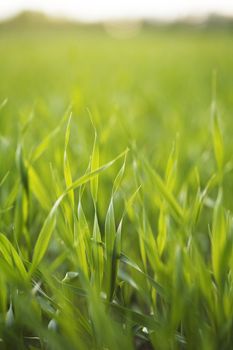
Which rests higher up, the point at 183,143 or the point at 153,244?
the point at 153,244

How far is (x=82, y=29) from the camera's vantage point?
16047 millimetres

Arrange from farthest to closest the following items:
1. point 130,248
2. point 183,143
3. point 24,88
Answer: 1. point 24,88
2. point 183,143
3. point 130,248

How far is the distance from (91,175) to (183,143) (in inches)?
27.1

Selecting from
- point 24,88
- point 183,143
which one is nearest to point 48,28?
point 24,88

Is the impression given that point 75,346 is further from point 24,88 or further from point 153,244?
point 24,88

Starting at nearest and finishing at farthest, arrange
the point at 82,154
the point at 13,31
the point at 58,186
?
the point at 58,186 → the point at 82,154 → the point at 13,31

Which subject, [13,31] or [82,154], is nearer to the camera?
[82,154]

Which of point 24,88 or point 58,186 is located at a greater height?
point 58,186

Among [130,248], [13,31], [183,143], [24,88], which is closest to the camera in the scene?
[130,248]

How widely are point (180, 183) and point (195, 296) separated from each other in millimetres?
472

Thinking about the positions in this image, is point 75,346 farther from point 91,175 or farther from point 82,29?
point 82,29

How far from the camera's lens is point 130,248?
726 mm

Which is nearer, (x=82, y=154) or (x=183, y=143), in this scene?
(x=82, y=154)

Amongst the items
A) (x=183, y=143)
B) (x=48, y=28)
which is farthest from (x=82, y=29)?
(x=183, y=143)
